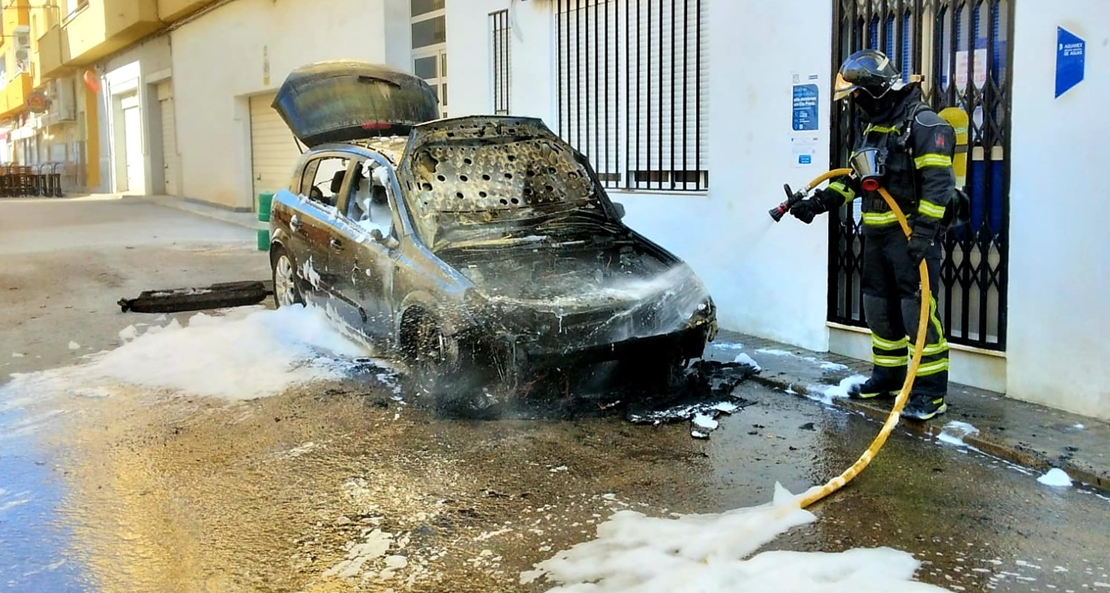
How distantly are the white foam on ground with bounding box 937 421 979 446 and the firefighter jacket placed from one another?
108 centimetres

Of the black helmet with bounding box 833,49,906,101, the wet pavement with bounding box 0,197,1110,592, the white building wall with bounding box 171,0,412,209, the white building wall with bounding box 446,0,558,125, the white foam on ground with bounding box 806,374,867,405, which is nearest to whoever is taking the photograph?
the wet pavement with bounding box 0,197,1110,592

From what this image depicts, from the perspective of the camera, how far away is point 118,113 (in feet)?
101

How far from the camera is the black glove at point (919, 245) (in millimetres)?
5043

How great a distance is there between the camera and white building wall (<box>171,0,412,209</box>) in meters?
14.3

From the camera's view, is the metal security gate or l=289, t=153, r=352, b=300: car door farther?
l=289, t=153, r=352, b=300: car door

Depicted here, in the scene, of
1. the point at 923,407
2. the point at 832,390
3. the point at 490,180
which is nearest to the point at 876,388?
the point at 832,390

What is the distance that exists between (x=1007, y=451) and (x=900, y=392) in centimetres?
59

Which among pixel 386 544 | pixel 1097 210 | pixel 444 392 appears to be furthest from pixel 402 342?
pixel 1097 210

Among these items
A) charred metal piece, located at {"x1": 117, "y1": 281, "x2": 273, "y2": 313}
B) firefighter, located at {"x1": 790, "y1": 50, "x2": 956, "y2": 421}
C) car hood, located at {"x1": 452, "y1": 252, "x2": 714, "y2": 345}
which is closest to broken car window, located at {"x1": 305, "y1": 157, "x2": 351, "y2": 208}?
car hood, located at {"x1": 452, "y1": 252, "x2": 714, "y2": 345}

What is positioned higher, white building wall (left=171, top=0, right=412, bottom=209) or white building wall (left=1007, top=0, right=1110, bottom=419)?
white building wall (left=171, top=0, right=412, bottom=209)

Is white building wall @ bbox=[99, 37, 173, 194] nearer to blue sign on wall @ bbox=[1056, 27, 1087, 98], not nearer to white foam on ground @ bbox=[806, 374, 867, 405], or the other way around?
white foam on ground @ bbox=[806, 374, 867, 405]

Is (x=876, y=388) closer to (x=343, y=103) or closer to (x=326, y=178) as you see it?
(x=326, y=178)

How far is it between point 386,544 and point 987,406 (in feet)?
12.2

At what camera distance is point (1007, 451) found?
4.82 metres
